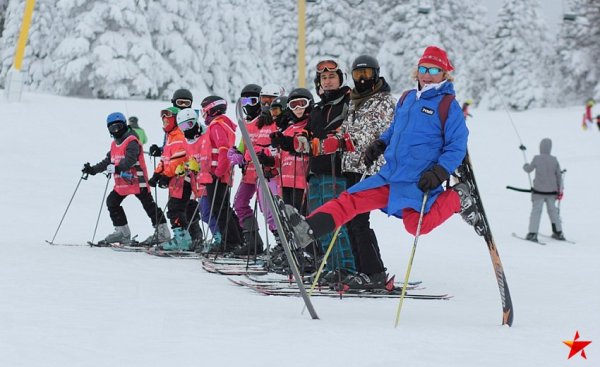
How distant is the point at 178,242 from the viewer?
30.6 ft

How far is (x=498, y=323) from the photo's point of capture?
5312mm

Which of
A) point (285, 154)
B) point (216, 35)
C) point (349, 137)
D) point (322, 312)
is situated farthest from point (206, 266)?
point (216, 35)

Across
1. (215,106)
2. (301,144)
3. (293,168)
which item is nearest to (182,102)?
(215,106)

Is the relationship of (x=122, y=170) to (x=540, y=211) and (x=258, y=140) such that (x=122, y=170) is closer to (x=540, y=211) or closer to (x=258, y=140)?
(x=258, y=140)

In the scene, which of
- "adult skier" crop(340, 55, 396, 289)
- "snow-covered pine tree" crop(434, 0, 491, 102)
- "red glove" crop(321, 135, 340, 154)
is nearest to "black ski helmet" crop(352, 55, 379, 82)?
"adult skier" crop(340, 55, 396, 289)

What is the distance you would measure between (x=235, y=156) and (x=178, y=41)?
24.8m

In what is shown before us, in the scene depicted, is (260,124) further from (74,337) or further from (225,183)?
(74,337)

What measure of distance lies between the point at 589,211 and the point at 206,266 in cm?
1273

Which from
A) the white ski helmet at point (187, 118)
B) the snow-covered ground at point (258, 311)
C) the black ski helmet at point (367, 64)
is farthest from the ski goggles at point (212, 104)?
the black ski helmet at point (367, 64)

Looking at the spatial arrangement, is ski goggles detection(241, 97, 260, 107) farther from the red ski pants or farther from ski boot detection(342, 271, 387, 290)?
the red ski pants

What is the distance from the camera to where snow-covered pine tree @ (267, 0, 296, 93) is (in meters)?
49.0

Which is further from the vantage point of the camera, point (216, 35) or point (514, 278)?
point (216, 35)

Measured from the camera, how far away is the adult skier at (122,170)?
31.1ft

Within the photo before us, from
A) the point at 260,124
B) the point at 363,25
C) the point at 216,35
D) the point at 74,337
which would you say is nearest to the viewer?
the point at 74,337
